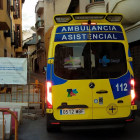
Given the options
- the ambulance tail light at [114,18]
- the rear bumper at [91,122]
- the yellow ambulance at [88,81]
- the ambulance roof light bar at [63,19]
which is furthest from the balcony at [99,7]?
the rear bumper at [91,122]

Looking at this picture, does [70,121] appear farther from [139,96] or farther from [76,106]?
[139,96]

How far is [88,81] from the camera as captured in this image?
16.0ft

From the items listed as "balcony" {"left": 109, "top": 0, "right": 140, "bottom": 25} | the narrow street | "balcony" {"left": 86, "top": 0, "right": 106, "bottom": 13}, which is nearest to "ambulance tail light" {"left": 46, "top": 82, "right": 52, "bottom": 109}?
the narrow street

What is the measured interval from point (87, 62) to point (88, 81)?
1.36ft

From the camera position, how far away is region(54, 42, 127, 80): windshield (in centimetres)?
489

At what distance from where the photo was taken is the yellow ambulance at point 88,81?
484 cm

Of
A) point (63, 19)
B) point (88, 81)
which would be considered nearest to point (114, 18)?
point (63, 19)

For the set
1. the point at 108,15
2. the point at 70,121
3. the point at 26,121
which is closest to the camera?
the point at 70,121

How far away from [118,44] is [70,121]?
6.54 feet

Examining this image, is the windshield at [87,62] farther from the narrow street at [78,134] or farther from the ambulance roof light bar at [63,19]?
the narrow street at [78,134]

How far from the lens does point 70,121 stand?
4.81 meters

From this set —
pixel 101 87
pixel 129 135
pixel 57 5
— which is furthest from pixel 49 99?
pixel 57 5

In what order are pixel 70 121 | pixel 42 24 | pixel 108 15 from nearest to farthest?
pixel 70 121, pixel 108 15, pixel 42 24

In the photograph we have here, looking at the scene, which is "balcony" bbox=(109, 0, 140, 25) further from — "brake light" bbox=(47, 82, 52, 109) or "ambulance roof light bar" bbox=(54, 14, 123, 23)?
"brake light" bbox=(47, 82, 52, 109)
